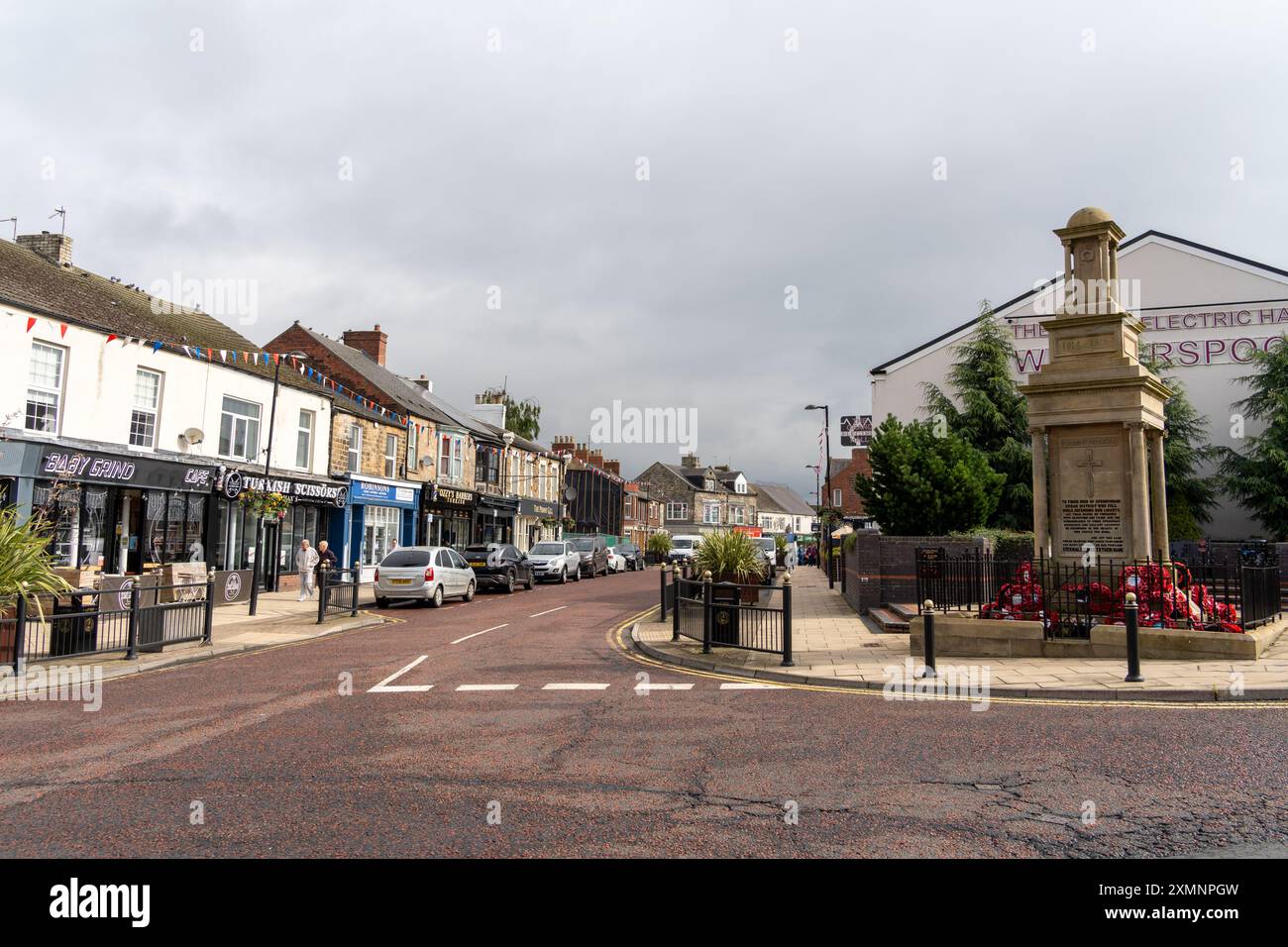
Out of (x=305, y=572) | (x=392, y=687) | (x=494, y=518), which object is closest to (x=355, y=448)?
(x=305, y=572)

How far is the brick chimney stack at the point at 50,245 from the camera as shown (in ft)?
74.0

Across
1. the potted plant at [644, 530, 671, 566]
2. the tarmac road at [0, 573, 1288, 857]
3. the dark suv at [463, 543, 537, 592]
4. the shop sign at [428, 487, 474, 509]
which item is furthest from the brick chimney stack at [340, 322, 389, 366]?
the tarmac road at [0, 573, 1288, 857]

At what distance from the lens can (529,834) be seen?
4688 mm

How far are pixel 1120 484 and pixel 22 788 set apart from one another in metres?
14.5

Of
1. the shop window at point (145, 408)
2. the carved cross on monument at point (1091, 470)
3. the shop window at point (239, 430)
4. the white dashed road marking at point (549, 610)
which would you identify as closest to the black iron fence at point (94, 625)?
the white dashed road marking at point (549, 610)

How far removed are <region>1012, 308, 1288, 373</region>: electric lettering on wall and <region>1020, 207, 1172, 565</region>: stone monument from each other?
18.3 metres

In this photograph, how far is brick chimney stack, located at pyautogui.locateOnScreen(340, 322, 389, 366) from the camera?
39.5 meters

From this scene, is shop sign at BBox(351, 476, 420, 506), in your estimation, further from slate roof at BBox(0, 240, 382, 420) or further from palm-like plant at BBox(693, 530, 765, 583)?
palm-like plant at BBox(693, 530, 765, 583)

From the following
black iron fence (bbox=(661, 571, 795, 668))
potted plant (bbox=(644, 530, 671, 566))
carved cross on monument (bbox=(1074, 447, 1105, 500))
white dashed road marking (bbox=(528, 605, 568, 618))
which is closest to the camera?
black iron fence (bbox=(661, 571, 795, 668))

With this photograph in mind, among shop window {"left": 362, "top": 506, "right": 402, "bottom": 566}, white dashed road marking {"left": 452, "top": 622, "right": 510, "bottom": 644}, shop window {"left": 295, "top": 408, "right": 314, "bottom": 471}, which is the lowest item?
white dashed road marking {"left": 452, "top": 622, "right": 510, "bottom": 644}

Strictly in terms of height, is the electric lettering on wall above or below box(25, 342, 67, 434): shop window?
above

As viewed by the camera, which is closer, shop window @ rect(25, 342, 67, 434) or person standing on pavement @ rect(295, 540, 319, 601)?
shop window @ rect(25, 342, 67, 434)

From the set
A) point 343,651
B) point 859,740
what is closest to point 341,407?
point 343,651
